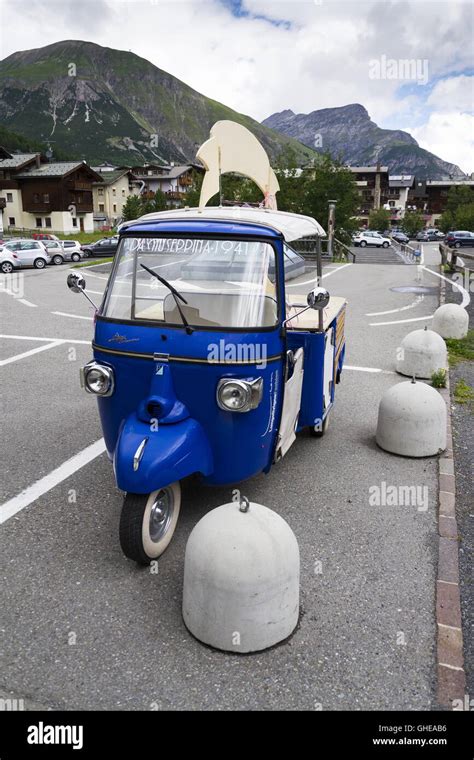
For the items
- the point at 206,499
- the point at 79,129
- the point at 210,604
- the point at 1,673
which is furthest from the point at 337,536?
the point at 79,129

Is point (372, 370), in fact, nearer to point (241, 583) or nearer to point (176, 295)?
point (176, 295)

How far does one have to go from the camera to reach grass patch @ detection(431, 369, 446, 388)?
28.7 ft

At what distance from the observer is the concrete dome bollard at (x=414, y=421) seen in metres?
6.25

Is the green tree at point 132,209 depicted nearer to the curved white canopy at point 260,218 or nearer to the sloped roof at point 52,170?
the sloped roof at point 52,170

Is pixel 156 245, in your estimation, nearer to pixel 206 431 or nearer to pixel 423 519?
pixel 206 431

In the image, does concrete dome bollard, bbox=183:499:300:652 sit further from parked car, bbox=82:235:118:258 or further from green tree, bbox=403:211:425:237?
green tree, bbox=403:211:425:237

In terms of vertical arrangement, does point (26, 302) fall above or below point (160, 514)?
above

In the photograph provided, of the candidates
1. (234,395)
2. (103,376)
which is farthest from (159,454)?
(103,376)

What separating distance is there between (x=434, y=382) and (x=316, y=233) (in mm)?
4042

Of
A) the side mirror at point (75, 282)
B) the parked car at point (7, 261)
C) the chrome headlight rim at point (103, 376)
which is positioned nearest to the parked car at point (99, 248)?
the parked car at point (7, 261)

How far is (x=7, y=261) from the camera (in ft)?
96.4

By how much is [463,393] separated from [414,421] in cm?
281

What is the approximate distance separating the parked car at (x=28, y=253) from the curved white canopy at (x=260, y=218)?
27541mm

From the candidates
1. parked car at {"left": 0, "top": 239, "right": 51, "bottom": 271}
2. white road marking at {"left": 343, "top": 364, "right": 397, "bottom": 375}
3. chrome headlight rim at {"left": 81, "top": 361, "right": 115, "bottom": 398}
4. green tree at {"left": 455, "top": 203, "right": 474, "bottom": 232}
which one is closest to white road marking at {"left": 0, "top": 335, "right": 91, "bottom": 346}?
white road marking at {"left": 343, "top": 364, "right": 397, "bottom": 375}
